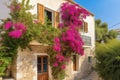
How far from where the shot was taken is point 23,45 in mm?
13195

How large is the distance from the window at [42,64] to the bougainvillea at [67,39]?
0.68 metres

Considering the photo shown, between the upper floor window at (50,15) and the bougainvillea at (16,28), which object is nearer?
the bougainvillea at (16,28)

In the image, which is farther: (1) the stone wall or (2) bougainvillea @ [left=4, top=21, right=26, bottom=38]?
(1) the stone wall

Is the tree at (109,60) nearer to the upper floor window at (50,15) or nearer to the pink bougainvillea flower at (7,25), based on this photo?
the upper floor window at (50,15)

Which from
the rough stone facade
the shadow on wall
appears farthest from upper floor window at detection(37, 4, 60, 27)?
the shadow on wall

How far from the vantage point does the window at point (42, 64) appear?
1589 centimetres

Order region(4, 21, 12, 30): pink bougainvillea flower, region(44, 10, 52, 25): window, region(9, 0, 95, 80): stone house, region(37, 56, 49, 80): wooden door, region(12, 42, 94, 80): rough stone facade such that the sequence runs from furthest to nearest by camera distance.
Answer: region(37, 56, 49, 80): wooden door < region(44, 10, 52, 25): window < region(9, 0, 95, 80): stone house < region(12, 42, 94, 80): rough stone facade < region(4, 21, 12, 30): pink bougainvillea flower

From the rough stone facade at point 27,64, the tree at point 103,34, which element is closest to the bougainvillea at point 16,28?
the rough stone facade at point 27,64

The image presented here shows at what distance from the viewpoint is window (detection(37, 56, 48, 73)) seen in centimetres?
1589

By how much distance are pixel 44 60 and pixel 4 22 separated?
506 centimetres

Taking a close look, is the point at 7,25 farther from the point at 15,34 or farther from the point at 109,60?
the point at 109,60

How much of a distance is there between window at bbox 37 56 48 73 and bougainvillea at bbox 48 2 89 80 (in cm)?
68

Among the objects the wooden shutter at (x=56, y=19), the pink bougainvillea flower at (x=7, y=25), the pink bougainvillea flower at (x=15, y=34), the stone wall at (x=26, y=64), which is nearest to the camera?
the pink bougainvillea flower at (x=15, y=34)

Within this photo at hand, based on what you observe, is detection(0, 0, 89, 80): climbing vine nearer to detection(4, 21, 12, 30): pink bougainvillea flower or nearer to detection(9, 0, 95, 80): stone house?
detection(4, 21, 12, 30): pink bougainvillea flower
